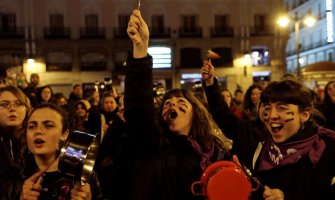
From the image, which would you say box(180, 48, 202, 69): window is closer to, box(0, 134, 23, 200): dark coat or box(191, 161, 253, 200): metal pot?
box(0, 134, 23, 200): dark coat

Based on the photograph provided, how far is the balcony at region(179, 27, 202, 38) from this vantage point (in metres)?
36.6

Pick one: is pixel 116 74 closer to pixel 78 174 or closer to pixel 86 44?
pixel 86 44

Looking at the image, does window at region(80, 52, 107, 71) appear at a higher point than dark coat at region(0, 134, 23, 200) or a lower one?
higher

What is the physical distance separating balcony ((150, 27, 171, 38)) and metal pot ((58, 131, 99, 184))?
3422cm

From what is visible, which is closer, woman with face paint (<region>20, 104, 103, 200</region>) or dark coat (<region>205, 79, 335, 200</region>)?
woman with face paint (<region>20, 104, 103, 200</region>)

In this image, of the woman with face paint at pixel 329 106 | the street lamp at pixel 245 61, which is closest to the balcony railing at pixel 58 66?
the street lamp at pixel 245 61

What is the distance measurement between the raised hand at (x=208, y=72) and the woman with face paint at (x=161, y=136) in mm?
824

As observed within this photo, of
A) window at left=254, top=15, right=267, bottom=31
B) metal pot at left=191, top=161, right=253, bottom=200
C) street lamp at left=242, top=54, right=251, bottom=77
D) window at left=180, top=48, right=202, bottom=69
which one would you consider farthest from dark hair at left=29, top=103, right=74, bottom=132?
window at left=254, top=15, right=267, bottom=31

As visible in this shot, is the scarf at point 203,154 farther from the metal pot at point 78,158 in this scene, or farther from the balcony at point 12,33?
the balcony at point 12,33

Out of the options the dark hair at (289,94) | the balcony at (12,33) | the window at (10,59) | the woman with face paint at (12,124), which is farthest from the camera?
the balcony at (12,33)

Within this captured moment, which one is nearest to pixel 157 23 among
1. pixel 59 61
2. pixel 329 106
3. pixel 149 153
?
pixel 59 61

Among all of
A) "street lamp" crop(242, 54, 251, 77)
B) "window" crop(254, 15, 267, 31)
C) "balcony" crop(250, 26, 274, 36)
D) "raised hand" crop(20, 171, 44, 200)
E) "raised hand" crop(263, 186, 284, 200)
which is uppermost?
"window" crop(254, 15, 267, 31)

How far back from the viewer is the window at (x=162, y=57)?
35.7 metres

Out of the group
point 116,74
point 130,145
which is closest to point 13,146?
point 130,145
